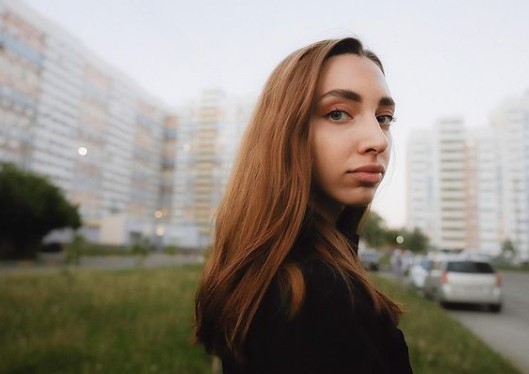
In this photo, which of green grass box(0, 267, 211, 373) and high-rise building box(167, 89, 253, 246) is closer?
green grass box(0, 267, 211, 373)

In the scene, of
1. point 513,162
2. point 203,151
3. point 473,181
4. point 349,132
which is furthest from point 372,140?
point 473,181

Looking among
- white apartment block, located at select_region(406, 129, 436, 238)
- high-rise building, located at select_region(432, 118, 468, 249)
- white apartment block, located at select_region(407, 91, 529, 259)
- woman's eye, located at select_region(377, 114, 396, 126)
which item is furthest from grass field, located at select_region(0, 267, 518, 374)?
white apartment block, located at select_region(406, 129, 436, 238)

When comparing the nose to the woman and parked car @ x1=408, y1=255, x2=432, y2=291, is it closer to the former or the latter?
the woman

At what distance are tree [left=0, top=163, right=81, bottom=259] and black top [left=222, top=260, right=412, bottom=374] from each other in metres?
33.1

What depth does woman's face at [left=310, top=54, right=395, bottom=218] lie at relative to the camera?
936mm

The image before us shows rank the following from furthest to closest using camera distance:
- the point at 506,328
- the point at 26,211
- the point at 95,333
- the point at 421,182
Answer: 1. the point at 421,182
2. the point at 26,211
3. the point at 506,328
4. the point at 95,333

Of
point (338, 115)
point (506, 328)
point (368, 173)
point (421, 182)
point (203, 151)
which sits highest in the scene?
point (203, 151)

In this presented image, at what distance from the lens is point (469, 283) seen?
12.2m

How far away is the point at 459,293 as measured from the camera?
40.2 ft

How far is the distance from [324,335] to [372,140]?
0.41 metres

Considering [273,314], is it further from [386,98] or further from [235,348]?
[386,98]

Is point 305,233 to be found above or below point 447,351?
above

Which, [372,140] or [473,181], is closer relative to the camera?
[372,140]

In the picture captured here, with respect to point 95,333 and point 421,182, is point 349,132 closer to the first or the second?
point 95,333
